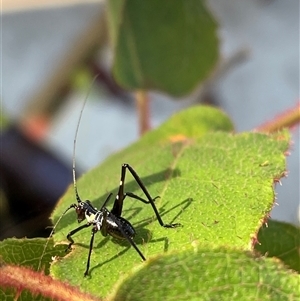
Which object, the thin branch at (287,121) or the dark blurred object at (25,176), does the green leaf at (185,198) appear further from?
the dark blurred object at (25,176)

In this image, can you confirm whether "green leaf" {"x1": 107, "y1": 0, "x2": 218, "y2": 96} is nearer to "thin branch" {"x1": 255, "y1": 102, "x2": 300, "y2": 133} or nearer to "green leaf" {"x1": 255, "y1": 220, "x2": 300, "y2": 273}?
"thin branch" {"x1": 255, "y1": 102, "x2": 300, "y2": 133}

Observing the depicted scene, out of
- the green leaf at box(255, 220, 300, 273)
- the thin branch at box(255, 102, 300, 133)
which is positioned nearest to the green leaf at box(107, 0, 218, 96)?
the thin branch at box(255, 102, 300, 133)

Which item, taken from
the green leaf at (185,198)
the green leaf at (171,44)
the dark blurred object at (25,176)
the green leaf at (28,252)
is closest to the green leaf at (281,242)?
the green leaf at (185,198)

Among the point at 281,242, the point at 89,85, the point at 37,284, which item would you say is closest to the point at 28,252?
the point at 37,284

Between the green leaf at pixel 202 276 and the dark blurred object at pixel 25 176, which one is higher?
the green leaf at pixel 202 276

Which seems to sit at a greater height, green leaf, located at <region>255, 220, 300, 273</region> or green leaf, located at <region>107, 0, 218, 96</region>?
green leaf, located at <region>107, 0, 218, 96</region>

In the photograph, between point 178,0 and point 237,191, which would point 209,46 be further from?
point 237,191

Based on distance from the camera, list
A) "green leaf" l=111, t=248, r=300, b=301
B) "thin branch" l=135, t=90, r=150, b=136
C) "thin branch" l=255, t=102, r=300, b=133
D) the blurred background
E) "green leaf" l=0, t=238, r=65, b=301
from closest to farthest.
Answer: "green leaf" l=111, t=248, r=300, b=301, "green leaf" l=0, t=238, r=65, b=301, "thin branch" l=255, t=102, r=300, b=133, "thin branch" l=135, t=90, r=150, b=136, the blurred background
